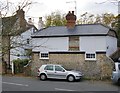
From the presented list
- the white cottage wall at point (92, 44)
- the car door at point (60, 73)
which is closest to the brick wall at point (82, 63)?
the white cottage wall at point (92, 44)

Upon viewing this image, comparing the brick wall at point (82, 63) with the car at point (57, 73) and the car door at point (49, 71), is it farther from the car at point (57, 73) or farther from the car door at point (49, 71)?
the car door at point (49, 71)

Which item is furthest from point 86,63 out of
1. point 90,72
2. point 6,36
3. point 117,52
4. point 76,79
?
point 6,36

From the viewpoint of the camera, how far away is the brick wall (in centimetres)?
2539

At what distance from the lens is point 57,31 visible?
28375 mm

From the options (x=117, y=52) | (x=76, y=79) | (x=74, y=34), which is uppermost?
(x=74, y=34)

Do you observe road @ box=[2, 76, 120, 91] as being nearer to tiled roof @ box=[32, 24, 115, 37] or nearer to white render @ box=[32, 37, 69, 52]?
white render @ box=[32, 37, 69, 52]

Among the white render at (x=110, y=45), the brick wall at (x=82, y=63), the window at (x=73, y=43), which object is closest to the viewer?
the brick wall at (x=82, y=63)

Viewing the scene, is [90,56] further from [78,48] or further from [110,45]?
[110,45]

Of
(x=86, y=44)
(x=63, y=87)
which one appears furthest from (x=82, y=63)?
(x=63, y=87)

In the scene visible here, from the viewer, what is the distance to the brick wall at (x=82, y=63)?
25.4 m

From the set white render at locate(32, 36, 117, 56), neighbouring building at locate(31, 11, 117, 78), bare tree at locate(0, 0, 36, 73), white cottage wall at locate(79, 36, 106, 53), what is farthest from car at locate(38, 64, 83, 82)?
bare tree at locate(0, 0, 36, 73)

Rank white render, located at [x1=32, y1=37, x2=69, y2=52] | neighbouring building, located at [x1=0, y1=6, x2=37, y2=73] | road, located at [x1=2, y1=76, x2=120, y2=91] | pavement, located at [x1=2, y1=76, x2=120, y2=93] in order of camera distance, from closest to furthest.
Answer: neighbouring building, located at [x1=0, y1=6, x2=37, y2=73] → pavement, located at [x1=2, y1=76, x2=120, y2=93] → road, located at [x1=2, y1=76, x2=120, y2=91] → white render, located at [x1=32, y1=37, x2=69, y2=52]

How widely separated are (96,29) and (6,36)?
67.8 ft

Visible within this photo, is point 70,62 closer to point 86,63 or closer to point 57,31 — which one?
point 86,63
